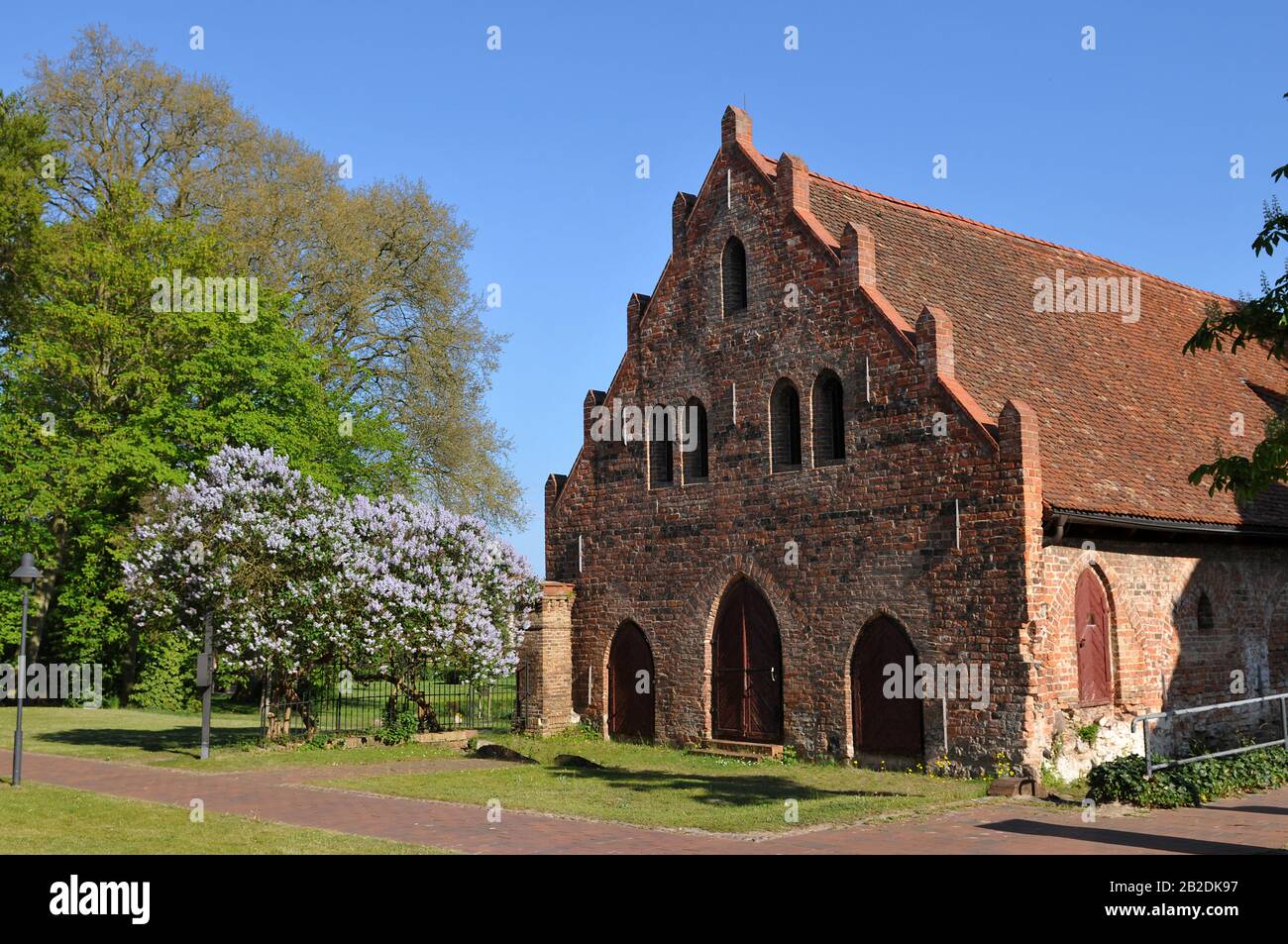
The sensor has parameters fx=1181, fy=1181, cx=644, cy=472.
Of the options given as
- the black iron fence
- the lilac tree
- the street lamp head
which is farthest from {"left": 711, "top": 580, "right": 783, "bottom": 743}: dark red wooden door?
the street lamp head

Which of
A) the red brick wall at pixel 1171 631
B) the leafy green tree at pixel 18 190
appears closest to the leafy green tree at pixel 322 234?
the leafy green tree at pixel 18 190

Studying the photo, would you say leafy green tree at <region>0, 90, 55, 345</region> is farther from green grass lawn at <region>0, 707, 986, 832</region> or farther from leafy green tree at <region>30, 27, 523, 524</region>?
green grass lawn at <region>0, 707, 986, 832</region>

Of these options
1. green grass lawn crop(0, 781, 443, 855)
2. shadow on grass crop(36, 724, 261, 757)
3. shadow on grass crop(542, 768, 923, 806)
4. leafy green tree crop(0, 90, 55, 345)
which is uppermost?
leafy green tree crop(0, 90, 55, 345)

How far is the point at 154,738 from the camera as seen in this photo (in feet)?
84.9

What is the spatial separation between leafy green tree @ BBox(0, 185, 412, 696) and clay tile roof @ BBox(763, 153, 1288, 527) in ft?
60.4

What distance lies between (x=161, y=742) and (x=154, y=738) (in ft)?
3.77

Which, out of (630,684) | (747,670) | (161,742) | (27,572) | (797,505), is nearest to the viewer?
(27,572)

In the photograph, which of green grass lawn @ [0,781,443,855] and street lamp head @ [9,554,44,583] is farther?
street lamp head @ [9,554,44,583]

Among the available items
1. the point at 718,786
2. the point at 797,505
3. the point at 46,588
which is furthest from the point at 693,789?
the point at 46,588

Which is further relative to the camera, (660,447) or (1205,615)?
(660,447)

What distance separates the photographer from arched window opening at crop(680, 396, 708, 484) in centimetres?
2275

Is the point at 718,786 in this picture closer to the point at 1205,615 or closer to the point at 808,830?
the point at 808,830

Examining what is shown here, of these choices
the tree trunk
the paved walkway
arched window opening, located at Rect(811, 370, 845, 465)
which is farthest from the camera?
Result: the tree trunk

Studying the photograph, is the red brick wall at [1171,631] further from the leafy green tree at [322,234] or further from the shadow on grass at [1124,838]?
the leafy green tree at [322,234]
